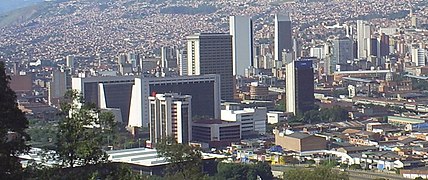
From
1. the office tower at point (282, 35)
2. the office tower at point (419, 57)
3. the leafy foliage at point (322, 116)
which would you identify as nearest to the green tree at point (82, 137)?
the leafy foliage at point (322, 116)

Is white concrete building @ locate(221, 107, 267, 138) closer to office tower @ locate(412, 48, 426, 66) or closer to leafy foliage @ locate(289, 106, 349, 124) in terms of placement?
leafy foliage @ locate(289, 106, 349, 124)

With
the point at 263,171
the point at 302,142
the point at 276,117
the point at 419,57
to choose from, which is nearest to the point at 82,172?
the point at 263,171

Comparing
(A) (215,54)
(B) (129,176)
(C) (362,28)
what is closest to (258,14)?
(C) (362,28)

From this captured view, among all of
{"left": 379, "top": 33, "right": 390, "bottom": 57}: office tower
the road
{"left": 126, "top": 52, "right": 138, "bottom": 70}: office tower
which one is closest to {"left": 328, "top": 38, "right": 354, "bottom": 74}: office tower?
{"left": 379, "top": 33, "right": 390, "bottom": 57}: office tower

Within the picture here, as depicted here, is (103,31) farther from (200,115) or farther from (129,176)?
(129,176)

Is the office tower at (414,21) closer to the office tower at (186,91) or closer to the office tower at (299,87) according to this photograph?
the office tower at (299,87)

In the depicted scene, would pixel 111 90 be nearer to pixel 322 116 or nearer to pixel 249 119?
pixel 249 119
